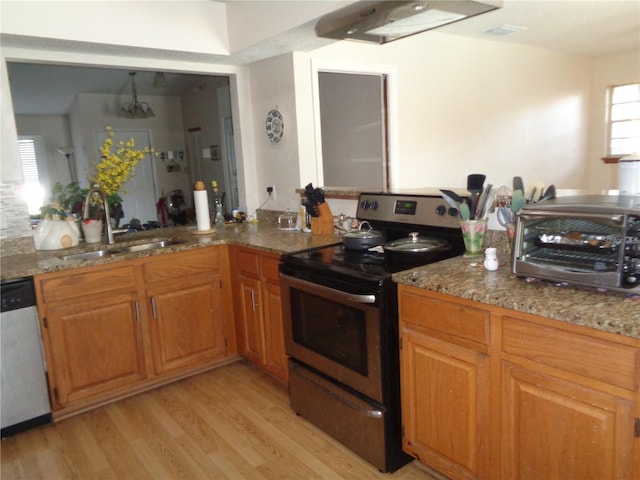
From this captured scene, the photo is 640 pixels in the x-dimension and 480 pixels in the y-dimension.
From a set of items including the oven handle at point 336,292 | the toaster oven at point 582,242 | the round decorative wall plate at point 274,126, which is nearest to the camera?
the toaster oven at point 582,242

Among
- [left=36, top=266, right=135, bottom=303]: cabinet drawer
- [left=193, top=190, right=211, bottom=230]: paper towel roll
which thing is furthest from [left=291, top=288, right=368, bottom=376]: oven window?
[left=193, top=190, right=211, bottom=230]: paper towel roll

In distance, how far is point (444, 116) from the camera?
4.52 metres

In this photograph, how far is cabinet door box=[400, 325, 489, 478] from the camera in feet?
5.34

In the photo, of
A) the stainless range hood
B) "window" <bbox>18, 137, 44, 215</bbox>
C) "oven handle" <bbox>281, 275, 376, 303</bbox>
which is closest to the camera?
the stainless range hood

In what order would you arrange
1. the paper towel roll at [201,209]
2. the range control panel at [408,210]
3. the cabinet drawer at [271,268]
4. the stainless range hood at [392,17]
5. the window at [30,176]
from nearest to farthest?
the stainless range hood at [392,17], the range control panel at [408,210], the cabinet drawer at [271,268], the window at [30,176], the paper towel roll at [201,209]

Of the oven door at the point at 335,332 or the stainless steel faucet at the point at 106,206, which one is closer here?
the oven door at the point at 335,332

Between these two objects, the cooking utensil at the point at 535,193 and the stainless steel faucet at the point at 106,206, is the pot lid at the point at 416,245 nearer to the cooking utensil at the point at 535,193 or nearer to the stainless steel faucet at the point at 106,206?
the cooking utensil at the point at 535,193

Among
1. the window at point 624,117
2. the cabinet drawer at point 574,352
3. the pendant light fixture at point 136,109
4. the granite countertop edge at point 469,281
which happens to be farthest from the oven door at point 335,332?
the window at point 624,117

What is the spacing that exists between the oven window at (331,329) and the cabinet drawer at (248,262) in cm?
49

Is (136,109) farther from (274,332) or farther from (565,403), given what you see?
(565,403)

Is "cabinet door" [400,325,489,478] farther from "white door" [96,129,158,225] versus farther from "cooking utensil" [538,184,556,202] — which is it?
"white door" [96,129,158,225]

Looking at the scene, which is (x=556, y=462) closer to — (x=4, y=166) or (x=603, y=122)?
(x=4, y=166)

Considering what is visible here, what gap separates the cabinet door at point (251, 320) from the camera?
279 centimetres

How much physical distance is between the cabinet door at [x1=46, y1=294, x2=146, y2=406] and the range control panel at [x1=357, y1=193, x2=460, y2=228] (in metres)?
1.42
